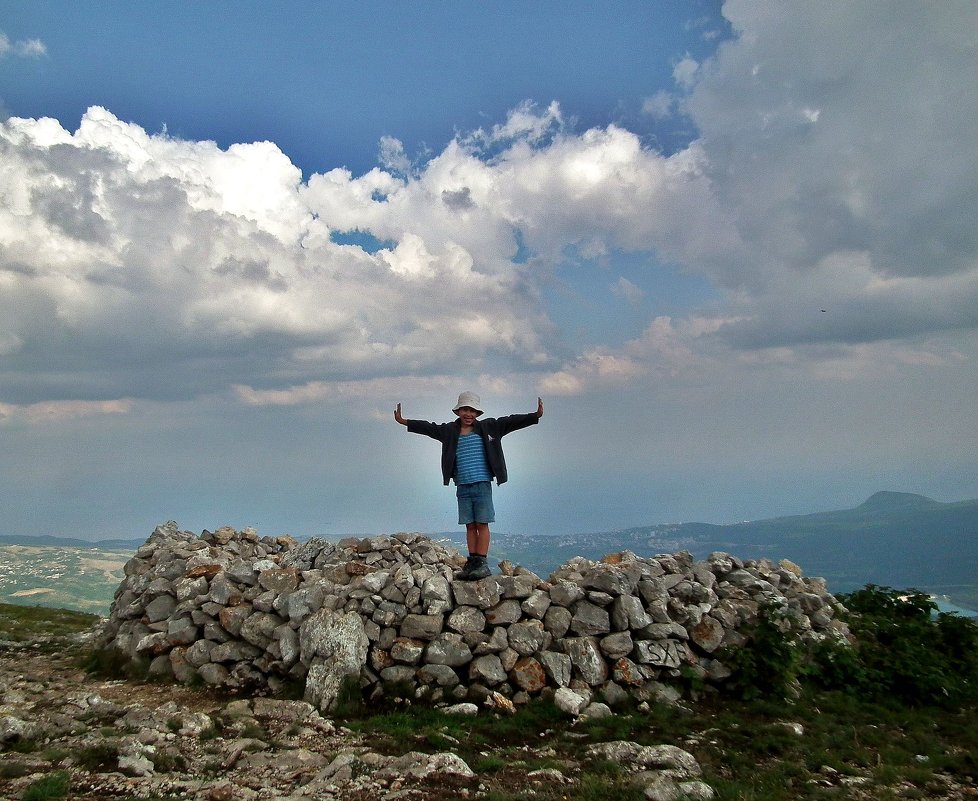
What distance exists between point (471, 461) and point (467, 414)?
3.39 feet

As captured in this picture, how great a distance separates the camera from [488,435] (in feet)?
43.0

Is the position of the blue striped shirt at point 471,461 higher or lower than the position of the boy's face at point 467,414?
lower

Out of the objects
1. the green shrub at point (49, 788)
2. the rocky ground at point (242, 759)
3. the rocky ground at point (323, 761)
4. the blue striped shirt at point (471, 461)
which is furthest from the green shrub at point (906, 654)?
the green shrub at point (49, 788)

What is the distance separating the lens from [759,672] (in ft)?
37.9

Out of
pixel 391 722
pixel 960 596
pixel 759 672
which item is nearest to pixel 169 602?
pixel 391 722

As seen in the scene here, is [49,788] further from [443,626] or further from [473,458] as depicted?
[473,458]

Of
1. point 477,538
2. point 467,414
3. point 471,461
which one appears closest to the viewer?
point 471,461

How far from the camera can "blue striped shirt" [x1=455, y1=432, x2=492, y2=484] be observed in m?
13.0

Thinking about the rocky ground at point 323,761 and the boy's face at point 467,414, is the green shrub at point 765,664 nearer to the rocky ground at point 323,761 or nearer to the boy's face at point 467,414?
the rocky ground at point 323,761

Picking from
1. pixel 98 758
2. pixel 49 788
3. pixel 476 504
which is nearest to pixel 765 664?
pixel 476 504

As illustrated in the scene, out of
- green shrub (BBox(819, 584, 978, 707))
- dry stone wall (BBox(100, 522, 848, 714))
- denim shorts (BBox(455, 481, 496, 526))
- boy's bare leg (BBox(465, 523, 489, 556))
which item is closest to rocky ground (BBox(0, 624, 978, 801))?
dry stone wall (BBox(100, 522, 848, 714))

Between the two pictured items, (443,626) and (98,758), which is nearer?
(98,758)

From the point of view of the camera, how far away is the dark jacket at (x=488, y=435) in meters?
13.0

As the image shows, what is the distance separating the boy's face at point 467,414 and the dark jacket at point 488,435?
0.11 meters
